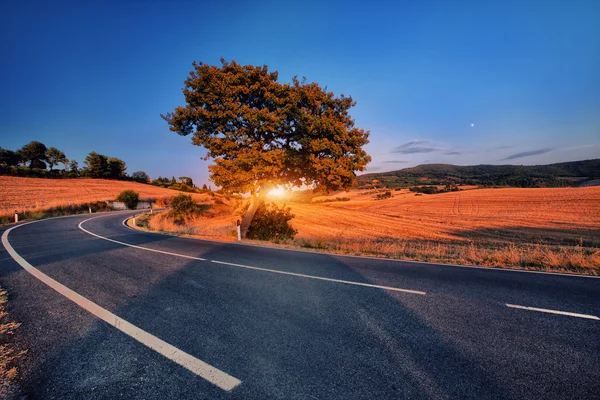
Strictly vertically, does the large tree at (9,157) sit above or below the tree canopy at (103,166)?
above

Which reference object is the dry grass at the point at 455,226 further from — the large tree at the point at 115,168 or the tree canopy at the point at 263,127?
the large tree at the point at 115,168

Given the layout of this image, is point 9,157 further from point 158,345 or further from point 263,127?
point 158,345

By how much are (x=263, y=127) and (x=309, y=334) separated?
11.0 metres

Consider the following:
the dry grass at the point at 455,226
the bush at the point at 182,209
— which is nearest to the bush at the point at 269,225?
the dry grass at the point at 455,226

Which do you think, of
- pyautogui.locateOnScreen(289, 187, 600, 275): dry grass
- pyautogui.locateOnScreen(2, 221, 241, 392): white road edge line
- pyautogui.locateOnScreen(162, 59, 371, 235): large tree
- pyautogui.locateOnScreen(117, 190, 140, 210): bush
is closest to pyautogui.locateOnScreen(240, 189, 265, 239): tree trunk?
pyautogui.locateOnScreen(162, 59, 371, 235): large tree

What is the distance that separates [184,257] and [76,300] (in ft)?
11.5

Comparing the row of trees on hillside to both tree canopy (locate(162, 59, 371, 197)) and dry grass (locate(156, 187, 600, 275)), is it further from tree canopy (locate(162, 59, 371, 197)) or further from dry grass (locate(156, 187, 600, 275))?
tree canopy (locate(162, 59, 371, 197))

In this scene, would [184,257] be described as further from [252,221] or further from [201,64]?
[201,64]

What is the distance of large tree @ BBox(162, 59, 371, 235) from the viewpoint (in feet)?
42.1

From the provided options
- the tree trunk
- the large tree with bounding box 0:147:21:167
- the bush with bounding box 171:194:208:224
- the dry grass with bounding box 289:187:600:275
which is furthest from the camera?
the large tree with bounding box 0:147:21:167

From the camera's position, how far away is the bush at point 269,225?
1563 cm

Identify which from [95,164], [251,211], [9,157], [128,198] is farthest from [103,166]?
[251,211]

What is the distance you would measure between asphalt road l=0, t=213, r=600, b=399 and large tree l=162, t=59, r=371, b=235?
25.4ft

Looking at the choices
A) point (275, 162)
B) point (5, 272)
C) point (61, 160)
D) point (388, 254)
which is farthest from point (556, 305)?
point (61, 160)
